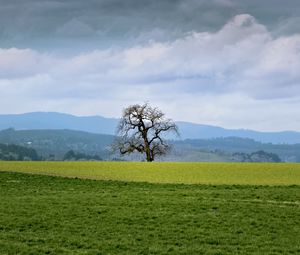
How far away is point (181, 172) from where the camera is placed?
67812 millimetres

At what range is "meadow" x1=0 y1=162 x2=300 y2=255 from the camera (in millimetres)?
23359

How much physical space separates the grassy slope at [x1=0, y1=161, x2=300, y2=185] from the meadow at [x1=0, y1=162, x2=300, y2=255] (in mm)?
535

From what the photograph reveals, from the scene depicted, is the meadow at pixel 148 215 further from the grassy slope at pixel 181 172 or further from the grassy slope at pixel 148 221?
the grassy slope at pixel 181 172

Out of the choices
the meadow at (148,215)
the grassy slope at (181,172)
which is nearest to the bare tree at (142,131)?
the grassy slope at (181,172)

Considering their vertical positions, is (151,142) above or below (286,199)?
above

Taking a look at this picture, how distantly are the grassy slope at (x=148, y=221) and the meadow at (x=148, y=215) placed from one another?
0.04 metres

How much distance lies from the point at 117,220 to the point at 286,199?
15.9m

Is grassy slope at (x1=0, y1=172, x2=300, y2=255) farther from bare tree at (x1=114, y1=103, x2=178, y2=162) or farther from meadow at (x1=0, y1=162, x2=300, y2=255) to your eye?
bare tree at (x1=114, y1=103, x2=178, y2=162)

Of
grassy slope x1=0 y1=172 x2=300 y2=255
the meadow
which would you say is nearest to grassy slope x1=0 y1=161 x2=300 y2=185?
the meadow

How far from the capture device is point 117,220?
97.2 ft

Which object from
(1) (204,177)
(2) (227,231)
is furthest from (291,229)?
(1) (204,177)

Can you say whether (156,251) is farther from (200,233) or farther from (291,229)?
(291,229)

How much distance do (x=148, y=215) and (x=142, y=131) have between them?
62625mm

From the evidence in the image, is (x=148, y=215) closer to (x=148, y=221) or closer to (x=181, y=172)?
(x=148, y=221)
